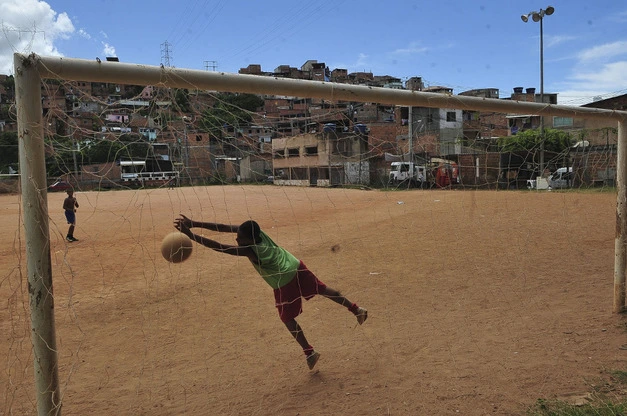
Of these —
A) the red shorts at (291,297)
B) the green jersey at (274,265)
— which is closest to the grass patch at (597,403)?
the red shorts at (291,297)

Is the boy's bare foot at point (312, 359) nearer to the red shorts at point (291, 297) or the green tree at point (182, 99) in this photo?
the red shorts at point (291, 297)

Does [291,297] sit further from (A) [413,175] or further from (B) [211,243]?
(A) [413,175]

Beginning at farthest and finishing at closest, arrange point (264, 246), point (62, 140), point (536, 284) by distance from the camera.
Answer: point (536, 284), point (264, 246), point (62, 140)

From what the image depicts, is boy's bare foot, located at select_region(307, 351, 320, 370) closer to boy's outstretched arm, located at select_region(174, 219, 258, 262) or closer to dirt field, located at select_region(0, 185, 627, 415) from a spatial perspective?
dirt field, located at select_region(0, 185, 627, 415)

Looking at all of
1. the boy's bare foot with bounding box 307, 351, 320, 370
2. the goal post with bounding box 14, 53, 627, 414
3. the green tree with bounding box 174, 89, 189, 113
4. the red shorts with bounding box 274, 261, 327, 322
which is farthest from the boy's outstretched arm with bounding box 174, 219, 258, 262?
the goal post with bounding box 14, 53, 627, 414

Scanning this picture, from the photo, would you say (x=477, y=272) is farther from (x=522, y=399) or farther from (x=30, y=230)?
(x=30, y=230)

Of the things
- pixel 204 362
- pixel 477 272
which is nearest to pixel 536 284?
pixel 477 272

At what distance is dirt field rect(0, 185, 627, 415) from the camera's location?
3.66 meters

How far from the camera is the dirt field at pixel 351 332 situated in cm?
366

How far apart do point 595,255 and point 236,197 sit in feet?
78.4

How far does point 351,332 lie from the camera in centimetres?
520

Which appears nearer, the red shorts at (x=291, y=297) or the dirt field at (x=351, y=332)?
the dirt field at (x=351, y=332)

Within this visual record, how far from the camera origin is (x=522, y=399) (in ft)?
11.2

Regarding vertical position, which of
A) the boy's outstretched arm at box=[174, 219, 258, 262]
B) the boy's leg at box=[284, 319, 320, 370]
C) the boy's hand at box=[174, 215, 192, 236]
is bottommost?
the boy's leg at box=[284, 319, 320, 370]
